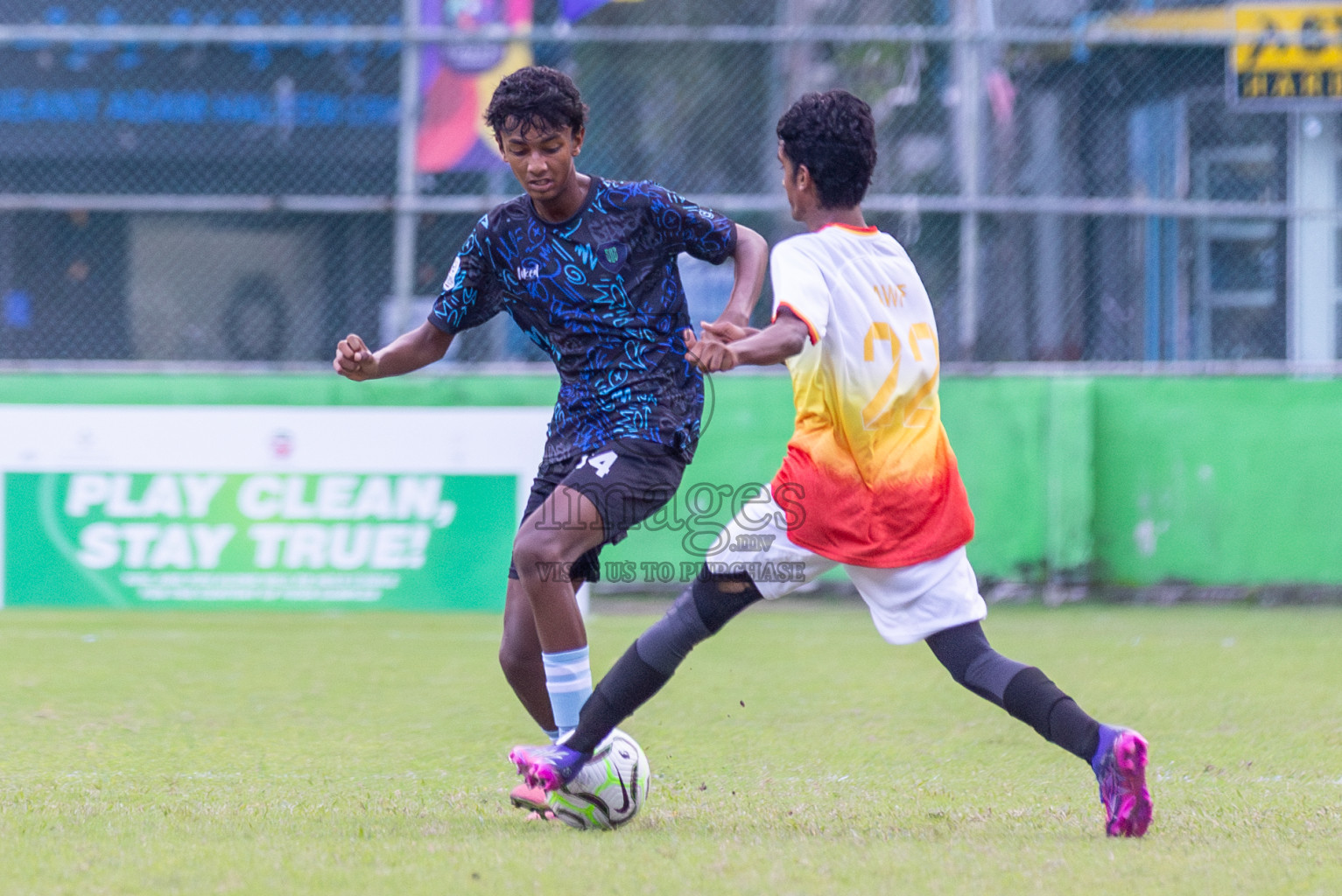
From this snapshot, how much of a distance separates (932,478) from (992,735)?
72.9 inches

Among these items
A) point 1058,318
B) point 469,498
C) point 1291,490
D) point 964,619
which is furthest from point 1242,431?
point 964,619

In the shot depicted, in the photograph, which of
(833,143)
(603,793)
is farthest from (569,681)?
(833,143)

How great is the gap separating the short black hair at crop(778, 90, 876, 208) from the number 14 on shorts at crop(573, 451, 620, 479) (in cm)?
78

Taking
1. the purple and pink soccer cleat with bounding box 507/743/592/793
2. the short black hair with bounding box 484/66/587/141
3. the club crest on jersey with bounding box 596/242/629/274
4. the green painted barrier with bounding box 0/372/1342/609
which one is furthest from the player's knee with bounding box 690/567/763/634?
the green painted barrier with bounding box 0/372/1342/609

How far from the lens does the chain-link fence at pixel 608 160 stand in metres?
9.73

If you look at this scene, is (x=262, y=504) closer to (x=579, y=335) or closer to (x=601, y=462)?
(x=579, y=335)

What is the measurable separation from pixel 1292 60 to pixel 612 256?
7.52 meters

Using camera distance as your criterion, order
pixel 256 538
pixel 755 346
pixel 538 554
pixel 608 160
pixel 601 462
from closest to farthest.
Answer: pixel 755 346 < pixel 538 554 < pixel 601 462 < pixel 256 538 < pixel 608 160

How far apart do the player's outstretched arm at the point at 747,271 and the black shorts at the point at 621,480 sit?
0.38 m

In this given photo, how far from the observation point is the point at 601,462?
3.82m

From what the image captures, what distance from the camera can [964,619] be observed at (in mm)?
3646

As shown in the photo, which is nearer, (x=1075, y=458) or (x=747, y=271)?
(x=747, y=271)

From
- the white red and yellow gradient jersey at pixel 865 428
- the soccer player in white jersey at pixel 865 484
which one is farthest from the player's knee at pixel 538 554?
the white red and yellow gradient jersey at pixel 865 428

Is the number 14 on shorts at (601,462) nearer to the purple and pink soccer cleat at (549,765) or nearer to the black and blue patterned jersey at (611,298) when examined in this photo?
the black and blue patterned jersey at (611,298)
